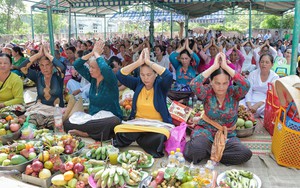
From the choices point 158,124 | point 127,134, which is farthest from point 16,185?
point 158,124

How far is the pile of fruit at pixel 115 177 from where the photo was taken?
2.62 metres

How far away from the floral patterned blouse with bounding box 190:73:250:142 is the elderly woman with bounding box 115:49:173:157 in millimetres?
438

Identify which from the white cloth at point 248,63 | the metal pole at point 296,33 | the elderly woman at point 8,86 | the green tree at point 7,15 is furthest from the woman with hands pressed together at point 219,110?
the green tree at point 7,15

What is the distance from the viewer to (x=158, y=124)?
3.70m

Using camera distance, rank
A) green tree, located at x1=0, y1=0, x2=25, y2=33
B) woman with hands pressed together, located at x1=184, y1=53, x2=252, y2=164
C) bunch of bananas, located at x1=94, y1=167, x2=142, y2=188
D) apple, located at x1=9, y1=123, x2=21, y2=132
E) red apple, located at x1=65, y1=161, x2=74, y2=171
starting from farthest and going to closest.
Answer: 1. green tree, located at x1=0, y1=0, x2=25, y2=33
2. apple, located at x1=9, y1=123, x2=21, y2=132
3. woman with hands pressed together, located at x1=184, y1=53, x2=252, y2=164
4. red apple, located at x1=65, y1=161, x2=74, y2=171
5. bunch of bananas, located at x1=94, y1=167, x2=142, y2=188

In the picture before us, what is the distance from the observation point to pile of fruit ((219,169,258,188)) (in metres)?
2.65

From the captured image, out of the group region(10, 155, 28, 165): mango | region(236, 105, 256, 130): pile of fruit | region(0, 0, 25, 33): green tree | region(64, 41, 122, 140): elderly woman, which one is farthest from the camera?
region(0, 0, 25, 33): green tree

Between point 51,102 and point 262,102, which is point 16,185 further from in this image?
point 262,102

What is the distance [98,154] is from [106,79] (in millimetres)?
1145

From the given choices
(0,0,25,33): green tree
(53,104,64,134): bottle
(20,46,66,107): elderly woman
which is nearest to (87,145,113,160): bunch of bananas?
(53,104,64,134): bottle

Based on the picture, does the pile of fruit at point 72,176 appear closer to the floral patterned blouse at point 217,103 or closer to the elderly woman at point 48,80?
the floral patterned blouse at point 217,103

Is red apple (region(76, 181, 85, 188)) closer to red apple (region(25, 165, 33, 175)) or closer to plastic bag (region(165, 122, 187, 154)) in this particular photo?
red apple (region(25, 165, 33, 175))

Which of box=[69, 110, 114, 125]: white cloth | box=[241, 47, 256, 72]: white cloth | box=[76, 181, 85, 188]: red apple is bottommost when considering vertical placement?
box=[76, 181, 85, 188]: red apple

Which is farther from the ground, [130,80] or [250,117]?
[130,80]
